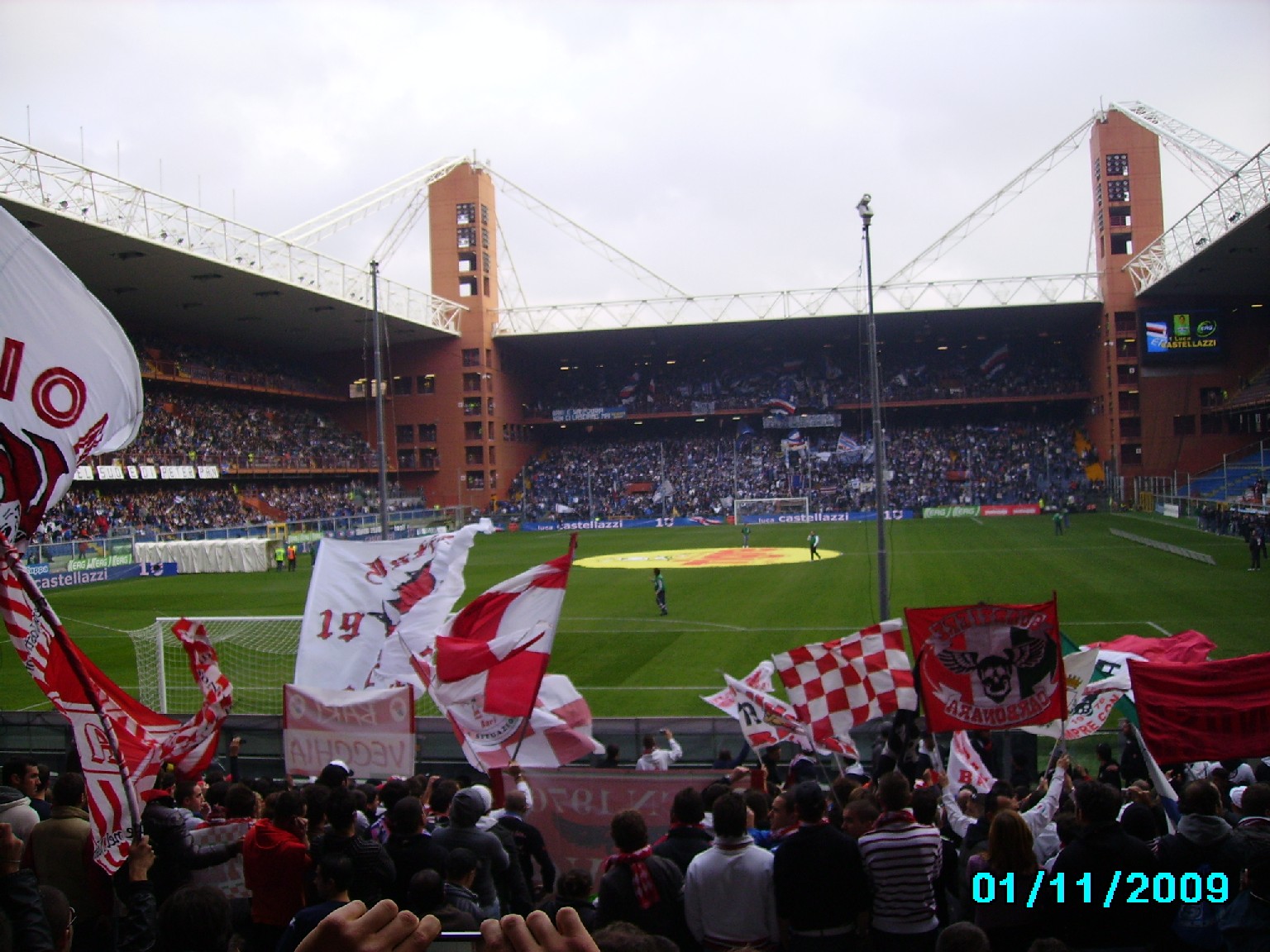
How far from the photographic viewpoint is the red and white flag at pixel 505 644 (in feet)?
25.3

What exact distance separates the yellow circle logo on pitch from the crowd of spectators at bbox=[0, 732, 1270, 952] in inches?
1218

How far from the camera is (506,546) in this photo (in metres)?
50.1

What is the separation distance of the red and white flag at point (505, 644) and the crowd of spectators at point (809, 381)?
63.2 metres

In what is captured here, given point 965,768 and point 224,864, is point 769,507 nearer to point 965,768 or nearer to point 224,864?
point 965,768

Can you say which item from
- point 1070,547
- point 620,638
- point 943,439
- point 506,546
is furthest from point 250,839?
point 943,439

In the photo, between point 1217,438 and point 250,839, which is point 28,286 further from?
point 1217,438

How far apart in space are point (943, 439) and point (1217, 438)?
17.5 meters

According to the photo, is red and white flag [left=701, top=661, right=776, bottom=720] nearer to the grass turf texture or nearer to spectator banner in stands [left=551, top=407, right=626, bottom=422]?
the grass turf texture

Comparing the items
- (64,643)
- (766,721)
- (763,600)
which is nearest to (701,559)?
(763,600)

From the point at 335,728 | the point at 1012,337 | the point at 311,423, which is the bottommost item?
the point at 335,728

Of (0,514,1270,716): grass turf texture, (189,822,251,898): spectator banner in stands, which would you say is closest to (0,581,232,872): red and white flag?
(189,822,251,898): spectator banner in stands

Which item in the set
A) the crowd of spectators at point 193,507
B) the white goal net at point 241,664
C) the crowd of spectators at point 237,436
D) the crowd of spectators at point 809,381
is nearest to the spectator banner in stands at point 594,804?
the white goal net at point 241,664

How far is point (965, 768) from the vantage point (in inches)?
330
